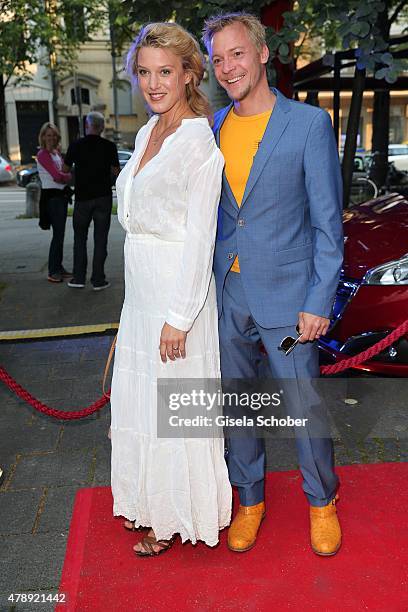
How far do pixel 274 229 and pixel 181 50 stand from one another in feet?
2.34

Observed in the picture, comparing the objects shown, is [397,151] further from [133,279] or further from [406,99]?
[133,279]

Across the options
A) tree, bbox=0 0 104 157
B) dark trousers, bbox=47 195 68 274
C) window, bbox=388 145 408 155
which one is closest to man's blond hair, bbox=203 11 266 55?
dark trousers, bbox=47 195 68 274

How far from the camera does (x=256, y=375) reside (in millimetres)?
2818

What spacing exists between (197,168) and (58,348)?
351 cm

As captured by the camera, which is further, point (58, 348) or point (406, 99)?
point (406, 99)

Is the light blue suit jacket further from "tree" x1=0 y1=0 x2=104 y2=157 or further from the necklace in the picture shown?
"tree" x1=0 y1=0 x2=104 y2=157

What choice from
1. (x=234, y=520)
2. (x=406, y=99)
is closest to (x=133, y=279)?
(x=234, y=520)

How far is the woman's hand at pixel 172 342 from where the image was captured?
2.41 meters

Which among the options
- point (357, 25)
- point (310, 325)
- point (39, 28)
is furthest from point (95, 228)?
point (39, 28)

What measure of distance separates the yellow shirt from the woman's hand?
0.55 meters

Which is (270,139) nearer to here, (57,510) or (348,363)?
(348,363)

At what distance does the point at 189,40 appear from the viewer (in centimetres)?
236

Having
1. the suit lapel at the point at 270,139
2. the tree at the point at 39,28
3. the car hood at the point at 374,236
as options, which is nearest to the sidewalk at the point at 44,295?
the car hood at the point at 374,236

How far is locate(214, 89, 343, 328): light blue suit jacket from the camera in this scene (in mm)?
2398
